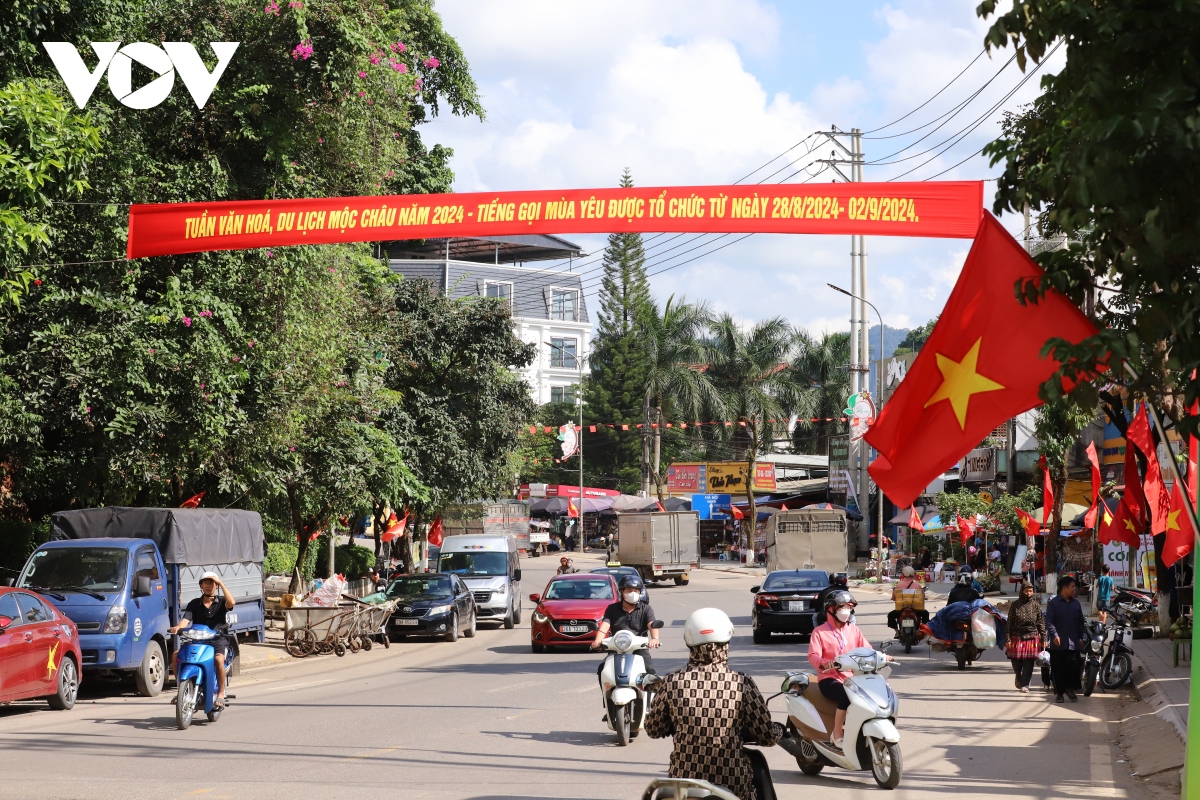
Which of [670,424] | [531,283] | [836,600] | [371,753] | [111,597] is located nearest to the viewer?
[836,600]

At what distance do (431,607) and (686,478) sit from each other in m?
49.0

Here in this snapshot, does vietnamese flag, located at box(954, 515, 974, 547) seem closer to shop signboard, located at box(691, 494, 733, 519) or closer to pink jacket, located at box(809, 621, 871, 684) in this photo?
shop signboard, located at box(691, 494, 733, 519)

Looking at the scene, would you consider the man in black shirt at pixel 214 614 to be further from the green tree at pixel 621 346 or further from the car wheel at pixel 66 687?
the green tree at pixel 621 346

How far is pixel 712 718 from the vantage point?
20.6 ft

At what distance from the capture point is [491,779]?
10.5m

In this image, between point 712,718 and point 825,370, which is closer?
point 712,718

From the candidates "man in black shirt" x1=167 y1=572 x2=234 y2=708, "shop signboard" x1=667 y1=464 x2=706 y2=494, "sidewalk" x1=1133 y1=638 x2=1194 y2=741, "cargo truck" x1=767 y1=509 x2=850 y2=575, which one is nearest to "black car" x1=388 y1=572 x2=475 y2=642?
"man in black shirt" x1=167 y1=572 x2=234 y2=708

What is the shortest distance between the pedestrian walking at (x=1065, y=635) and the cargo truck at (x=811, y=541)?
88.0 feet

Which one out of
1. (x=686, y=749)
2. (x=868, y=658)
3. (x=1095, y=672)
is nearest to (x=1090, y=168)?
(x=686, y=749)

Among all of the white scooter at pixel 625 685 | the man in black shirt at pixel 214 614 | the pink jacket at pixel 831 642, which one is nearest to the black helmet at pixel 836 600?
the pink jacket at pixel 831 642

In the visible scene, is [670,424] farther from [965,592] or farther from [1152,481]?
[1152,481]

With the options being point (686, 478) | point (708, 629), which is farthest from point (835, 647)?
point (686, 478)

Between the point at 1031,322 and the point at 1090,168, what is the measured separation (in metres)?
2.15

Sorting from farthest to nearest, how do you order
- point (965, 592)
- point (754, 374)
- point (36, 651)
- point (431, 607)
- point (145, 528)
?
1. point (754, 374)
2. point (431, 607)
3. point (965, 592)
4. point (145, 528)
5. point (36, 651)
